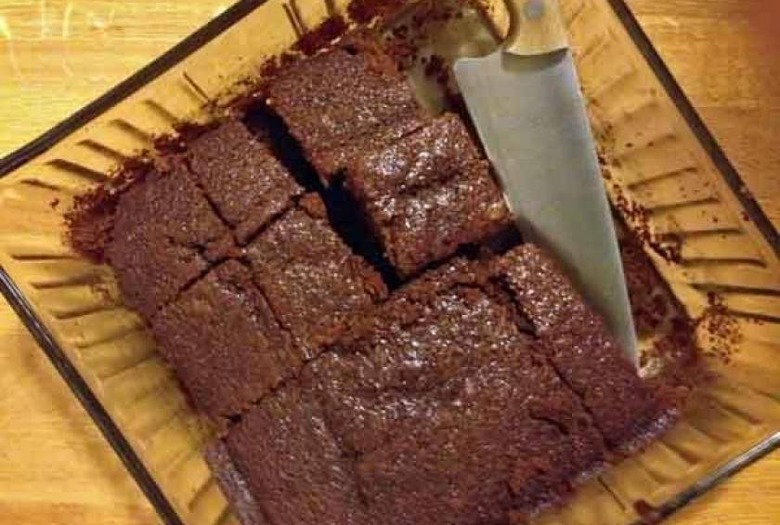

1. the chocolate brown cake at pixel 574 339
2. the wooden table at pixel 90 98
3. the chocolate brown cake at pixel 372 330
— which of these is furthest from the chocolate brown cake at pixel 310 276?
the wooden table at pixel 90 98

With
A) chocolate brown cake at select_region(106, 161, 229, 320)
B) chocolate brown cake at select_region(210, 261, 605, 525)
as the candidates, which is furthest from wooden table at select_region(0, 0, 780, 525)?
chocolate brown cake at select_region(210, 261, 605, 525)

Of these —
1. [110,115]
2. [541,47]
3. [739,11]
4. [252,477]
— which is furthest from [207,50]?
[739,11]

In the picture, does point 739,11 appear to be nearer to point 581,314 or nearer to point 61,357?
point 581,314

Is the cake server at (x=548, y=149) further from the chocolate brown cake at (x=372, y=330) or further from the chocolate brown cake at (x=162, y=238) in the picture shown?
the chocolate brown cake at (x=162, y=238)

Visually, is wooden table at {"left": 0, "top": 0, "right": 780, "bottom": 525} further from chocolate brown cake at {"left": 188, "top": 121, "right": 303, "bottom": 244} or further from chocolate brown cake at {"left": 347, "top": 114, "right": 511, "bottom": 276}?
chocolate brown cake at {"left": 347, "top": 114, "right": 511, "bottom": 276}

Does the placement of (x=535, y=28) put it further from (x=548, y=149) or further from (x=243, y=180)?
(x=243, y=180)

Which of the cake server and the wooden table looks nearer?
the cake server

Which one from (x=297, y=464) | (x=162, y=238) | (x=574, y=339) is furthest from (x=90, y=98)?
(x=574, y=339)
